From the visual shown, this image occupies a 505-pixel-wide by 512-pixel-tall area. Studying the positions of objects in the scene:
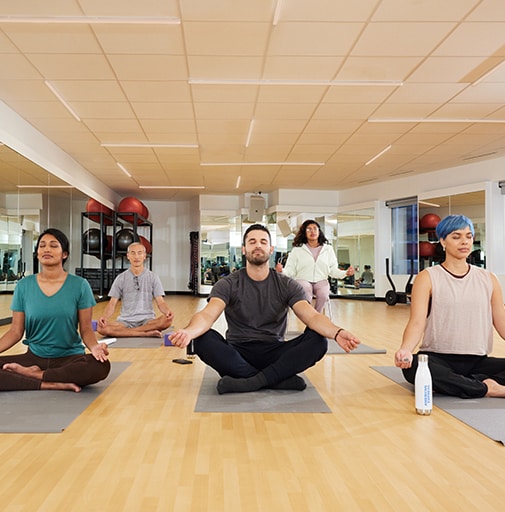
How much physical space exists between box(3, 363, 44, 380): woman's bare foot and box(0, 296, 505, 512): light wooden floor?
0.43 meters

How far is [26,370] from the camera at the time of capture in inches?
120

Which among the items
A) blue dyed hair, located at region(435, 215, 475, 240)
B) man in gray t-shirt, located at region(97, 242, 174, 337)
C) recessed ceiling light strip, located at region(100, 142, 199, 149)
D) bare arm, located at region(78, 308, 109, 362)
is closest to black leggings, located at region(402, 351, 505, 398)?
blue dyed hair, located at region(435, 215, 475, 240)

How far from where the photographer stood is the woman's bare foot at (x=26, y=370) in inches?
119

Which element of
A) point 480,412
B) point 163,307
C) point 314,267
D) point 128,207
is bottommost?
point 480,412

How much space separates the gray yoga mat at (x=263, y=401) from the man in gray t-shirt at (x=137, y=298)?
2281 millimetres

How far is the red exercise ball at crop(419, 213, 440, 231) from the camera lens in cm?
1066

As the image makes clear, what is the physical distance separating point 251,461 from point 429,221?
31.3 ft

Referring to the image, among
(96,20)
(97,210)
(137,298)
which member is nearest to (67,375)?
(137,298)

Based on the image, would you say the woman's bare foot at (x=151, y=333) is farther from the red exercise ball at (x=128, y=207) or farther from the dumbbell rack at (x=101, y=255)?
the red exercise ball at (x=128, y=207)

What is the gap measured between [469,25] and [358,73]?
119 cm

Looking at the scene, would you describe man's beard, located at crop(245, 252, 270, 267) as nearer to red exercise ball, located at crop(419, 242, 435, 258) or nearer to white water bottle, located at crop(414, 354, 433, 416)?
white water bottle, located at crop(414, 354, 433, 416)

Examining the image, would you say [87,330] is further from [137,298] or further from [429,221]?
[429,221]

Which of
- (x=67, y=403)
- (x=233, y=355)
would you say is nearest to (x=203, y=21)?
(x=233, y=355)

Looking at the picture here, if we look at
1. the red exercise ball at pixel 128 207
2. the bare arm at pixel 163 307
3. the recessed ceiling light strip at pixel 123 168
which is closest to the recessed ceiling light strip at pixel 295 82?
the bare arm at pixel 163 307
